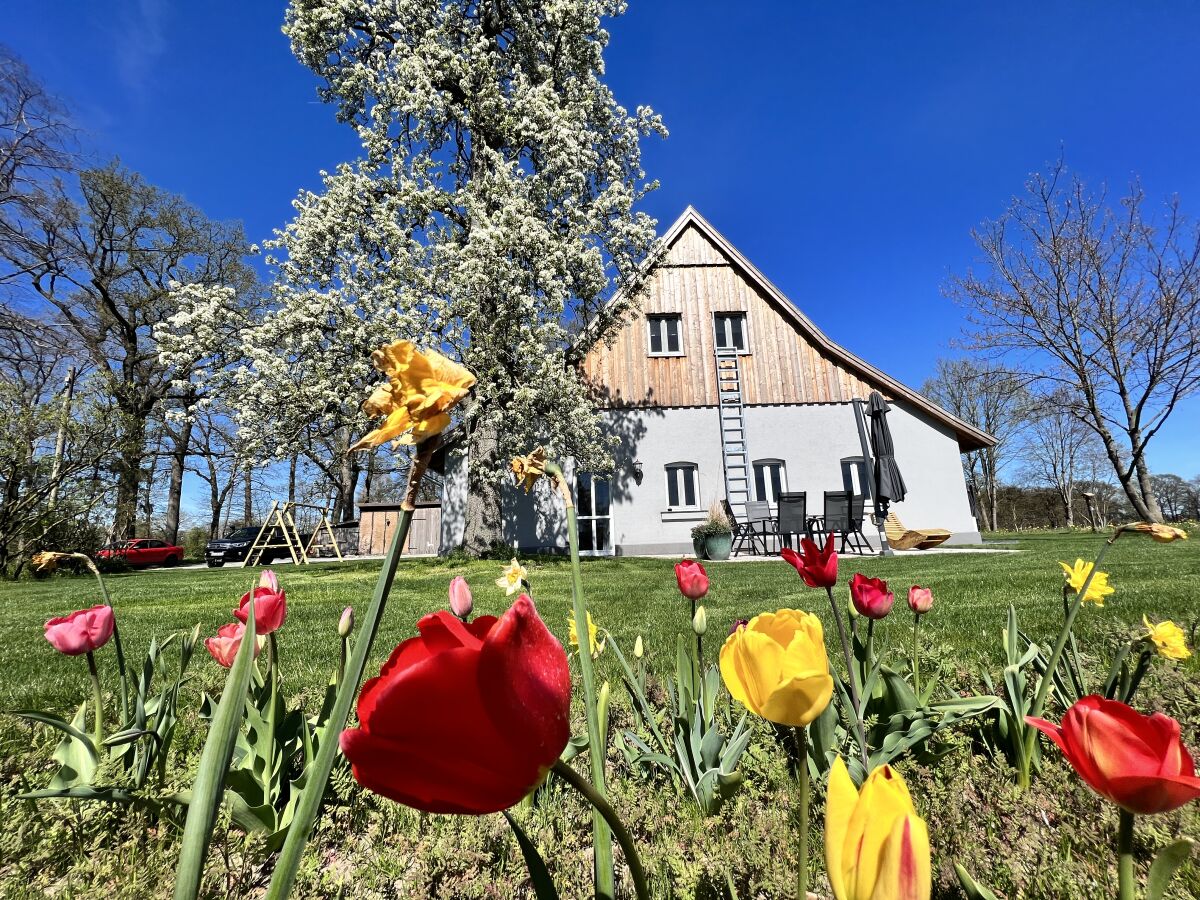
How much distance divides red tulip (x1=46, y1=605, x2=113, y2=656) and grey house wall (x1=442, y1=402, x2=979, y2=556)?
12.0 m

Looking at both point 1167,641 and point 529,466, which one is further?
point 1167,641

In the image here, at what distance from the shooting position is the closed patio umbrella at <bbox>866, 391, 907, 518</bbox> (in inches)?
405

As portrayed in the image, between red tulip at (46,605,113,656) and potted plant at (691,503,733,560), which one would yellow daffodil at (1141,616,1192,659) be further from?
potted plant at (691,503,733,560)

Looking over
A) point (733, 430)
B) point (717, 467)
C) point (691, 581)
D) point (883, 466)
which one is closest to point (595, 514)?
point (717, 467)

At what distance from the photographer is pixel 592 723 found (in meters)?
0.68

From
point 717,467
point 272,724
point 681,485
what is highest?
point 717,467

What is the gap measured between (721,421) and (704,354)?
6.05 feet

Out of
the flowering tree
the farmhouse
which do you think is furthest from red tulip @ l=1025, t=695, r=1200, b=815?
the farmhouse

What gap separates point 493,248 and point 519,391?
248 centimetres

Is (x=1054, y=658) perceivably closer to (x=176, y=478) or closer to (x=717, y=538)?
(x=717, y=538)

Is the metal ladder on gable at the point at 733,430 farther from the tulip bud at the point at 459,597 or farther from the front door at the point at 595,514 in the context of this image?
the tulip bud at the point at 459,597

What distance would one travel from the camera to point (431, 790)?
0.42 meters

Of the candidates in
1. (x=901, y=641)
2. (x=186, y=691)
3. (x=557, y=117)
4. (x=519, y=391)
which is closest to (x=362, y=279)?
(x=519, y=391)

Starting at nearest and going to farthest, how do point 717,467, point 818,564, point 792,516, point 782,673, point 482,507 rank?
point 782,673
point 818,564
point 792,516
point 482,507
point 717,467
